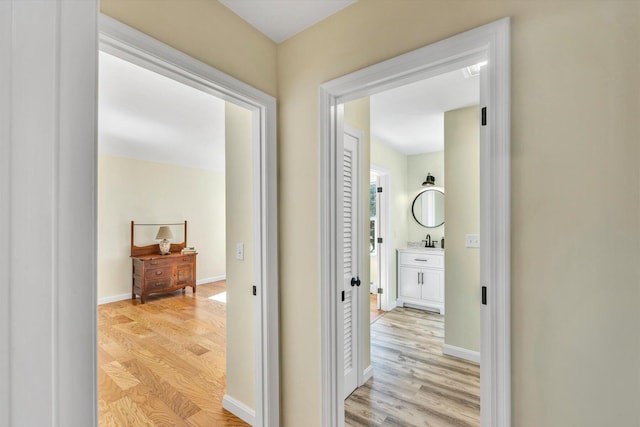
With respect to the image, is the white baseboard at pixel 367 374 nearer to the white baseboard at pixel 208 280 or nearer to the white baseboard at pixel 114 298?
the white baseboard at pixel 114 298

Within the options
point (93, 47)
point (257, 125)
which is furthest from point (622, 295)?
point (257, 125)

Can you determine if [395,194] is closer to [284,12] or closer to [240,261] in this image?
[240,261]

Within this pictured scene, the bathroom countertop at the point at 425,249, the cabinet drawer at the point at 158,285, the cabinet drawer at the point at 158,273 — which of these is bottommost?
the cabinet drawer at the point at 158,285

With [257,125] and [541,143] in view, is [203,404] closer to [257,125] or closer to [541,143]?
[257,125]

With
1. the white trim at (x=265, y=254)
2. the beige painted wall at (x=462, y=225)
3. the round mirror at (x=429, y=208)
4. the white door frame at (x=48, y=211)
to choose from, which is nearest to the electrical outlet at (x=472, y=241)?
the beige painted wall at (x=462, y=225)

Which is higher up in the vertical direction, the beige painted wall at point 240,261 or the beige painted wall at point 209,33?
the beige painted wall at point 209,33

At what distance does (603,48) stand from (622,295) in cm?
79

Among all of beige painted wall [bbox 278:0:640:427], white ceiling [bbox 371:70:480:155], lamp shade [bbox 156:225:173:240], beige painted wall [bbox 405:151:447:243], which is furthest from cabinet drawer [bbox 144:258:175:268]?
beige painted wall [bbox 278:0:640:427]

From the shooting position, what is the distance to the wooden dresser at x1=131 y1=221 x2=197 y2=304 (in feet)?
15.6

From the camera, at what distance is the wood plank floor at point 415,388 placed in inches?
79.9

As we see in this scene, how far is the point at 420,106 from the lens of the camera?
9.57 ft

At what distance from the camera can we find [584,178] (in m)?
0.96

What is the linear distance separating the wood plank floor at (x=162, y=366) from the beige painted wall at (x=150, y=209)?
0.79 metres

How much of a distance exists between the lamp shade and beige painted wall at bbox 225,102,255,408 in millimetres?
3742
